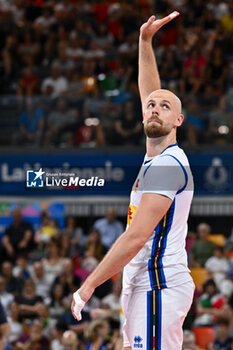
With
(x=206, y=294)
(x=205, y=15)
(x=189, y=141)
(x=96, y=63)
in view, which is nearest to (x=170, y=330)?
(x=206, y=294)

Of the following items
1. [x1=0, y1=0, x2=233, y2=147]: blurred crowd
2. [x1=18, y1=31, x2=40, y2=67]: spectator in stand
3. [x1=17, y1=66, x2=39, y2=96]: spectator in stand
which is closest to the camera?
[x1=0, y1=0, x2=233, y2=147]: blurred crowd

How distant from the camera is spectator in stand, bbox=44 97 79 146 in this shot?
15258 mm

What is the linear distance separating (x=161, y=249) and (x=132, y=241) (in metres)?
0.37

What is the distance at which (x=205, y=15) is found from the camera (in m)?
18.6

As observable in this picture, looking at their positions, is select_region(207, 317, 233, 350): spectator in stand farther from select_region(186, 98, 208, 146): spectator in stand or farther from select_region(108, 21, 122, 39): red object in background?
select_region(108, 21, 122, 39): red object in background

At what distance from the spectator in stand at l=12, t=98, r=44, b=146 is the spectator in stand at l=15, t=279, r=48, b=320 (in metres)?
3.45

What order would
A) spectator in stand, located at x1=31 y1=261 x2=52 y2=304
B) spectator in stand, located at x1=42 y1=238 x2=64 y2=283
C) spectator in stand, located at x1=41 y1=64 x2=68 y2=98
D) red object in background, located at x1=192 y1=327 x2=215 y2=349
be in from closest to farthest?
red object in background, located at x1=192 y1=327 x2=215 y2=349
spectator in stand, located at x1=31 y1=261 x2=52 y2=304
spectator in stand, located at x1=42 y1=238 x2=64 y2=283
spectator in stand, located at x1=41 y1=64 x2=68 y2=98

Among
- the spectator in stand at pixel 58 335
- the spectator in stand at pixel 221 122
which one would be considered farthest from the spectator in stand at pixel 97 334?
the spectator in stand at pixel 221 122

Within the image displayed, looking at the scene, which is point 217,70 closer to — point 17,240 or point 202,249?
point 202,249

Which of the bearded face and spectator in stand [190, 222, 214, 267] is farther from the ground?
the bearded face

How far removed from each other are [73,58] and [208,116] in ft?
14.6

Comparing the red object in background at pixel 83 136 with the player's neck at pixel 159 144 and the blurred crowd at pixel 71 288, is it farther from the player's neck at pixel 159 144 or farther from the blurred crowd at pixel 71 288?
the player's neck at pixel 159 144

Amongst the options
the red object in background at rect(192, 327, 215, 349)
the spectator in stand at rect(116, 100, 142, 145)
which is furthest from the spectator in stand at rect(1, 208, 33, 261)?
the red object in background at rect(192, 327, 215, 349)

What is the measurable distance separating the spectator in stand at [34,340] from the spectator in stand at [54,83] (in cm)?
650
